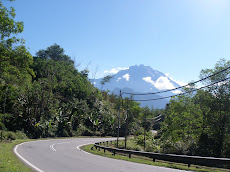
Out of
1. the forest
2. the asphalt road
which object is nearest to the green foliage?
the forest

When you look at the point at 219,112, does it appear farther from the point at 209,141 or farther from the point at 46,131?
the point at 46,131

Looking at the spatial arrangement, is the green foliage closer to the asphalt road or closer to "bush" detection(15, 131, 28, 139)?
the asphalt road

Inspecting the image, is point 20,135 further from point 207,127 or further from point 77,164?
point 207,127

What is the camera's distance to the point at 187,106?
3484cm

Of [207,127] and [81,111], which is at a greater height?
[81,111]

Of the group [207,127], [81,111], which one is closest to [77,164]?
[207,127]

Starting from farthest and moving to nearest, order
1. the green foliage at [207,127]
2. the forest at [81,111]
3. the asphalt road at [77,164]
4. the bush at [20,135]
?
the bush at [20,135] → the green foliage at [207,127] → the forest at [81,111] → the asphalt road at [77,164]

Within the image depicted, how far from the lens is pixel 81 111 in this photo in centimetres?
5003

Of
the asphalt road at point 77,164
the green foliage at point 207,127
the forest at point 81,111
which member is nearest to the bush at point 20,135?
the forest at point 81,111

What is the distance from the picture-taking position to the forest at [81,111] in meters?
15.5

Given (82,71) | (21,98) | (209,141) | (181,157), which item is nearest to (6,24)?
(181,157)

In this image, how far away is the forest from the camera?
610 inches

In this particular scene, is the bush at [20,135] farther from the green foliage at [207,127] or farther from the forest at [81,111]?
the green foliage at [207,127]

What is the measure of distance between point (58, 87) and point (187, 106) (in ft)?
104
